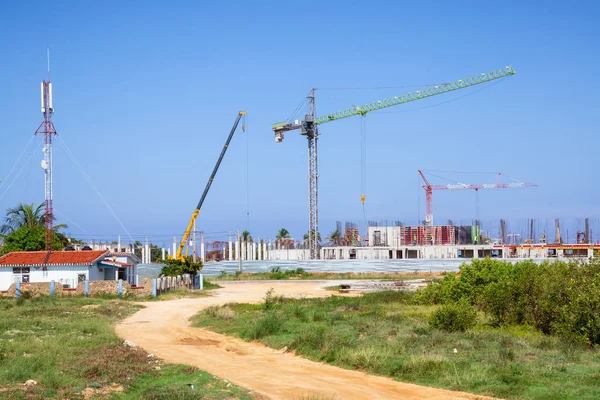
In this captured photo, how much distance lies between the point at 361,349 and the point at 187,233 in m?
58.6

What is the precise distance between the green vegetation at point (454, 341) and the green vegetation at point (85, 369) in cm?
440

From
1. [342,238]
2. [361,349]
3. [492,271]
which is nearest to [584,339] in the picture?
[361,349]

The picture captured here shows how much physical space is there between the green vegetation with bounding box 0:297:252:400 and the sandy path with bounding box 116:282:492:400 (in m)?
1.01

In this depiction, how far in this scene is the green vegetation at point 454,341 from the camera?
14.5 m

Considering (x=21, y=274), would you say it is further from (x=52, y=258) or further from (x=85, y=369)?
(x=85, y=369)

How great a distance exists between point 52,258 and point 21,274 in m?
2.34

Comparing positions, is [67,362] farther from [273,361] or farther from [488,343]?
[488,343]

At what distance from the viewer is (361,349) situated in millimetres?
18156

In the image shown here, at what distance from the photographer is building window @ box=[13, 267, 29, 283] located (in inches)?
1783

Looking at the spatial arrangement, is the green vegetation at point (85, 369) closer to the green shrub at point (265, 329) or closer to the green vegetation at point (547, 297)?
the green shrub at point (265, 329)

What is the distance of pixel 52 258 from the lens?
4559 centimetres

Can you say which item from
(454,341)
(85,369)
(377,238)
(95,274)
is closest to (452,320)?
(454,341)

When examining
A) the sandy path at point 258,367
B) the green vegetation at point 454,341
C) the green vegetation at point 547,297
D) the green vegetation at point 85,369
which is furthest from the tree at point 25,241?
the green vegetation at point 547,297

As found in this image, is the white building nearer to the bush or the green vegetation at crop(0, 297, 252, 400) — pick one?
the green vegetation at crop(0, 297, 252, 400)
